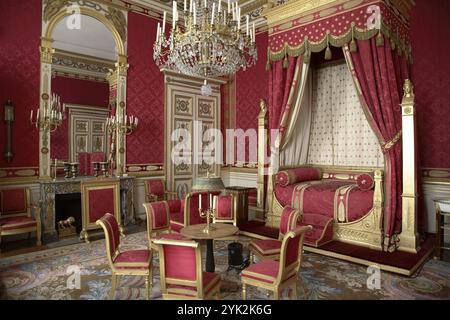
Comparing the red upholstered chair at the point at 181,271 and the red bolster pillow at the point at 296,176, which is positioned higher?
the red bolster pillow at the point at 296,176

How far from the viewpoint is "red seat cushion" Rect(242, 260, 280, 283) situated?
2.62 metres

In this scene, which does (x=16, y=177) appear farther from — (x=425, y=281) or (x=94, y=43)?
(x=425, y=281)

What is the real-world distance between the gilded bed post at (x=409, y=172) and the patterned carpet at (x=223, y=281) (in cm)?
36

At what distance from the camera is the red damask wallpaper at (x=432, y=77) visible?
5.06m

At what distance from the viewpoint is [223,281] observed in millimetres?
3416

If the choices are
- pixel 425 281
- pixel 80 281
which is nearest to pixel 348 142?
pixel 425 281

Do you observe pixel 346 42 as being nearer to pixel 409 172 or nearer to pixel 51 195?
pixel 409 172

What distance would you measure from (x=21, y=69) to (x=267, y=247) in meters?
4.61

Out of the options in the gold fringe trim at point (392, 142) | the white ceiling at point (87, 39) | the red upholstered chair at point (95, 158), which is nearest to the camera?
the gold fringe trim at point (392, 142)

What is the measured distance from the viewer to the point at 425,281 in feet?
11.3

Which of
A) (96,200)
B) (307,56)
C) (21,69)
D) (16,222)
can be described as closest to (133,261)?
(16,222)

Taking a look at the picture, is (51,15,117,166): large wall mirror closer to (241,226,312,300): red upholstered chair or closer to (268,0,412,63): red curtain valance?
(268,0,412,63): red curtain valance

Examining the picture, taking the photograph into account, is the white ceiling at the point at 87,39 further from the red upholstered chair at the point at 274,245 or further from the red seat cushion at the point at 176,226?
the red upholstered chair at the point at 274,245

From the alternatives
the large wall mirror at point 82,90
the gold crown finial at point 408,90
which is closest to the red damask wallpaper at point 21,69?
the large wall mirror at point 82,90
